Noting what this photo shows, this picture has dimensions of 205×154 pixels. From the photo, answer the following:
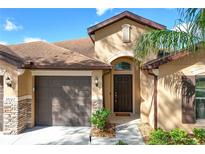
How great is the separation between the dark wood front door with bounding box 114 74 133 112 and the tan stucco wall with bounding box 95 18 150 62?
6.44 ft

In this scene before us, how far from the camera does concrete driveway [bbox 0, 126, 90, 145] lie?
28.4ft

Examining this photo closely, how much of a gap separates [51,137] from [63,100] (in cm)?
227

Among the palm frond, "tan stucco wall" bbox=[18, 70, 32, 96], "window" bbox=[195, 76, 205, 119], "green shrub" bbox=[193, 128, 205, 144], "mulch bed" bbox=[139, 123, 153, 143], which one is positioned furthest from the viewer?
"tan stucco wall" bbox=[18, 70, 32, 96]

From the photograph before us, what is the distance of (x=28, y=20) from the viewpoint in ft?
49.7

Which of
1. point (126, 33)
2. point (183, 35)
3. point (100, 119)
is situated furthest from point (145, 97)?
point (183, 35)

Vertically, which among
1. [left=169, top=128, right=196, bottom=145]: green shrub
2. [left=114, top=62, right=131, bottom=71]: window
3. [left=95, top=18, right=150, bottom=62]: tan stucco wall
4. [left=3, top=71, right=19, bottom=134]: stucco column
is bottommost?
[left=169, top=128, right=196, bottom=145]: green shrub

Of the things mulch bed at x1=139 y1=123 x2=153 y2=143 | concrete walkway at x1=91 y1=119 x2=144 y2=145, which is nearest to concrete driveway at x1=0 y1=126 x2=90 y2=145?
concrete walkway at x1=91 y1=119 x2=144 y2=145

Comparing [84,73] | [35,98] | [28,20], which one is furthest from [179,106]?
[28,20]

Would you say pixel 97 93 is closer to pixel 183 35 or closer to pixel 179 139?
pixel 179 139

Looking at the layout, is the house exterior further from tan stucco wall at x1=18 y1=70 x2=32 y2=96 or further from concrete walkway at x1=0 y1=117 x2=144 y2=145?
concrete walkway at x1=0 y1=117 x2=144 y2=145

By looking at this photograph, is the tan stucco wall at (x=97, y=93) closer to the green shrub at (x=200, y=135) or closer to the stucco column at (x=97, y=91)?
the stucco column at (x=97, y=91)

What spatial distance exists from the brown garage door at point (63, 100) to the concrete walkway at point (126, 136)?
1780 mm
